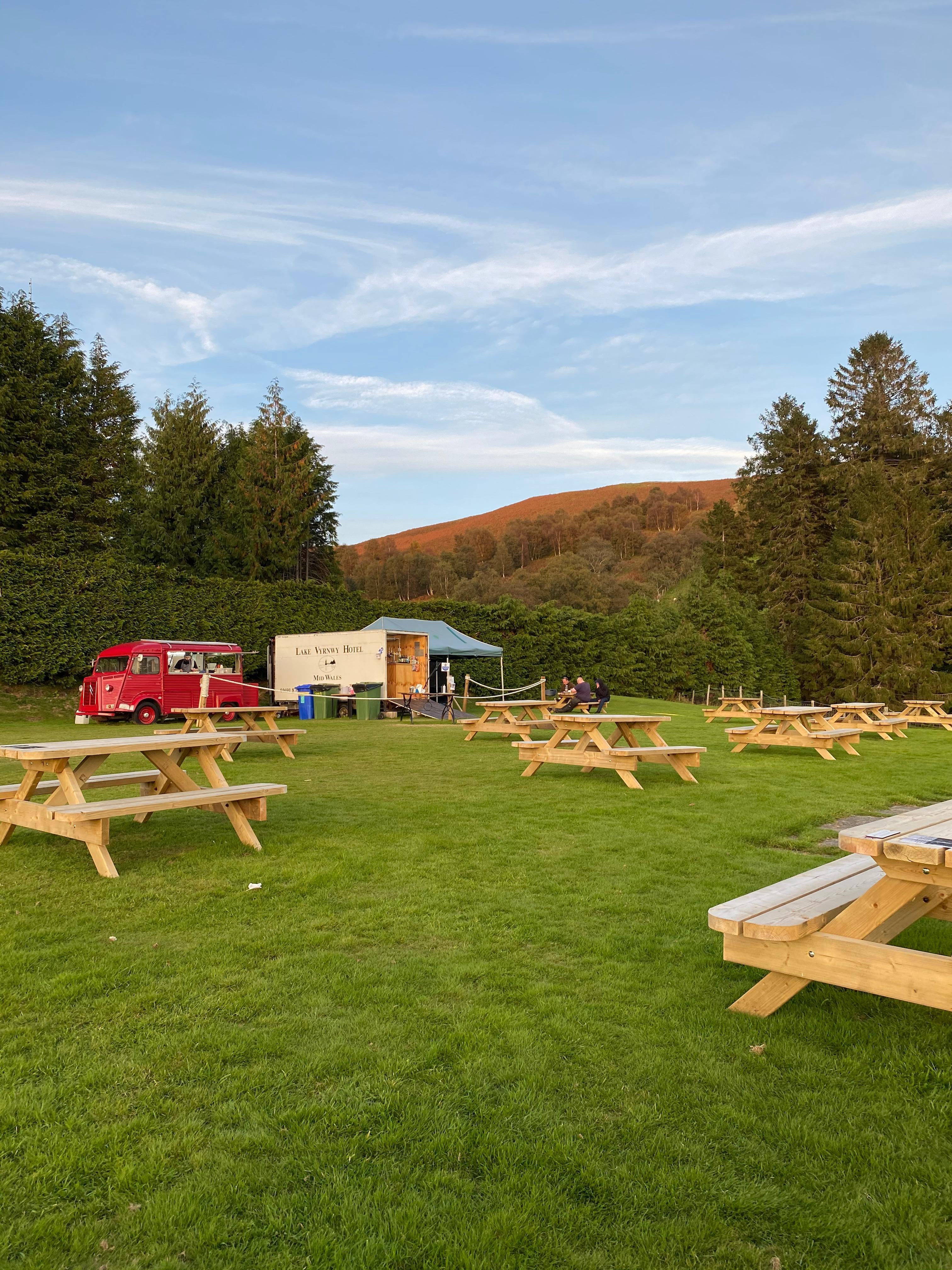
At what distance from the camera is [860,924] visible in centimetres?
265

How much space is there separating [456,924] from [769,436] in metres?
48.5

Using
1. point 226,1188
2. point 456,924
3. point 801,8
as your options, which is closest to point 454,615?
point 801,8

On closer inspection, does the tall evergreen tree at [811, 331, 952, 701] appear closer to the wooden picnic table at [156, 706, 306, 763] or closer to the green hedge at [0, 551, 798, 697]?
the green hedge at [0, 551, 798, 697]

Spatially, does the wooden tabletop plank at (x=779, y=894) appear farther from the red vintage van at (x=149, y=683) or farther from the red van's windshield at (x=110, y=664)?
the red van's windshield at (x=110, y=664)

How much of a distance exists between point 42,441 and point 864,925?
1065 inches

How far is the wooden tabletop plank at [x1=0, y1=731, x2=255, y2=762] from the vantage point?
4.70 m

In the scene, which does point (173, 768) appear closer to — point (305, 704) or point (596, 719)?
point (596, 719)

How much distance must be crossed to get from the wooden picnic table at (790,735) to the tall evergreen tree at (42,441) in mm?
20523

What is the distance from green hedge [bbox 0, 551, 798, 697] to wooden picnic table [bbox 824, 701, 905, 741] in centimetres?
1301

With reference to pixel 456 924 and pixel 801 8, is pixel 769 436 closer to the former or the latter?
pixel 801 8

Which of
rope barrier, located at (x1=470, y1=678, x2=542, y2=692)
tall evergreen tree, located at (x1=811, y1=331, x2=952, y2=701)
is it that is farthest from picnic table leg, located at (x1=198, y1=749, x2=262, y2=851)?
tall evergreen tree, located at (x1=811, y1=331, x2=952, y2=701)

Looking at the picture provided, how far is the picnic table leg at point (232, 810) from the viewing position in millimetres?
5391

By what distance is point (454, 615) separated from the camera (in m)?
27.5

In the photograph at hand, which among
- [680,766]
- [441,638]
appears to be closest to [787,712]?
[680,766]
